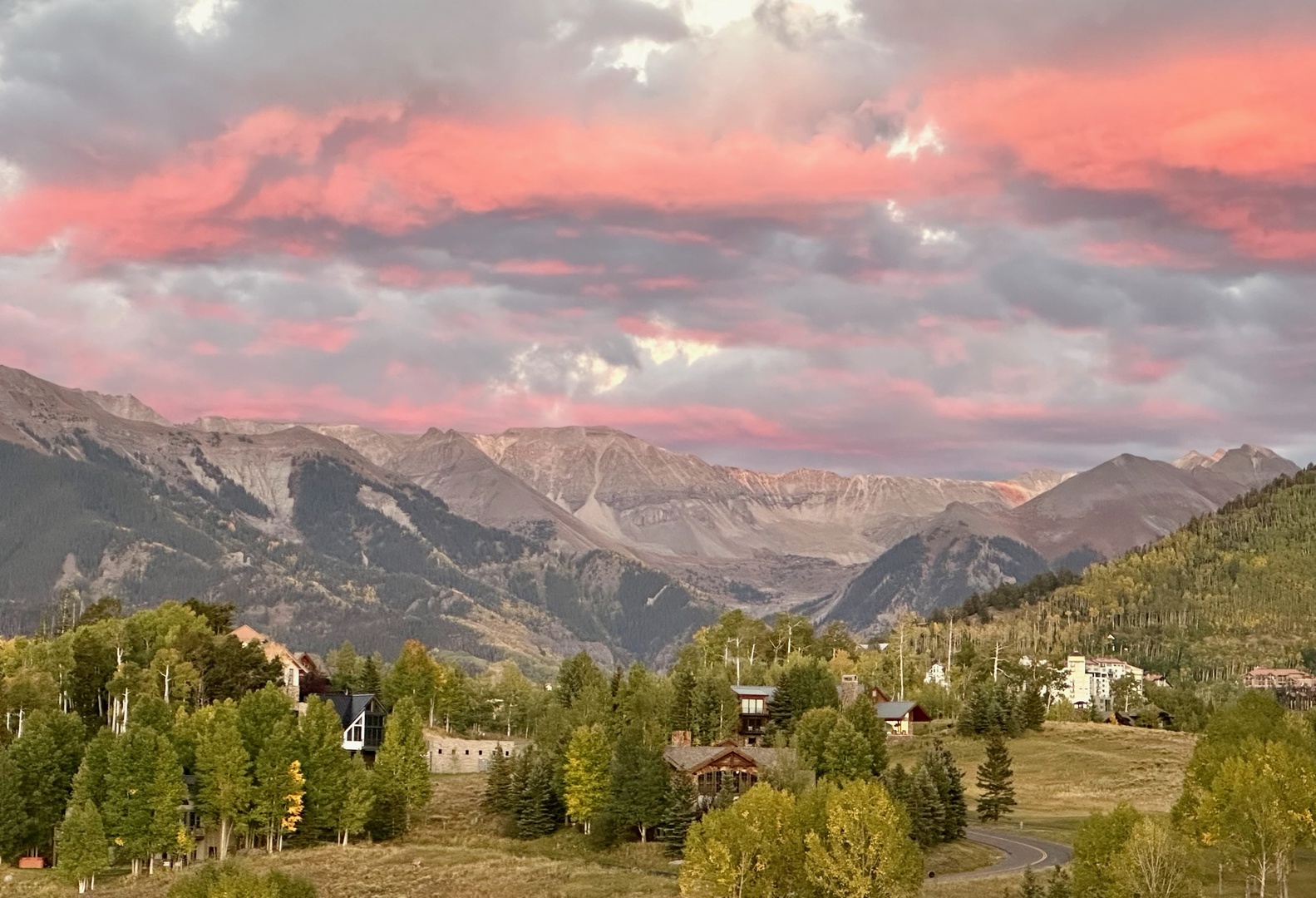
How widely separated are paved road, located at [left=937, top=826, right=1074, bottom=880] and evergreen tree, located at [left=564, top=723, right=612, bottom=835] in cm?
3515

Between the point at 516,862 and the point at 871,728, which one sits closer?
the point at 516,862

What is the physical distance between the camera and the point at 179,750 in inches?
6097

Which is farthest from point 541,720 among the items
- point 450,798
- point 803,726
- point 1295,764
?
point 1295,764

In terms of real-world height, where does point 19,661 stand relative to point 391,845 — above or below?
above

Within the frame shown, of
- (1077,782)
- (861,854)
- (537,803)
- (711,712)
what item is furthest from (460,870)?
(1077,782)

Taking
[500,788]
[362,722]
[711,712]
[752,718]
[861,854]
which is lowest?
[861,854]

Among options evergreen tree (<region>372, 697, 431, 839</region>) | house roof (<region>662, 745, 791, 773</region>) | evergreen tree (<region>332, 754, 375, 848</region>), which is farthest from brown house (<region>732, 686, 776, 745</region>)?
evergreen tree (<region>332, 754, 375, 848</region>)

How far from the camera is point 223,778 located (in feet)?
484

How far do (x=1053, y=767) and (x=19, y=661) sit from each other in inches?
4880

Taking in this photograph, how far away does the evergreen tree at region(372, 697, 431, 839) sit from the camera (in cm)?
15500

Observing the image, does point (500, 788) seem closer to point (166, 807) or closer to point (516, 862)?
point (516, 862)

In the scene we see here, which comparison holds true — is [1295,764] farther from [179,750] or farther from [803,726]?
[179,750]

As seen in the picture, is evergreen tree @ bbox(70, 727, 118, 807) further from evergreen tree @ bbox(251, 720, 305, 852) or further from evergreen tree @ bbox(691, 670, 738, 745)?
evergreen tree @ bbox(691, 670, 738, 745)

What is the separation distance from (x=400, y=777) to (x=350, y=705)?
108ft
